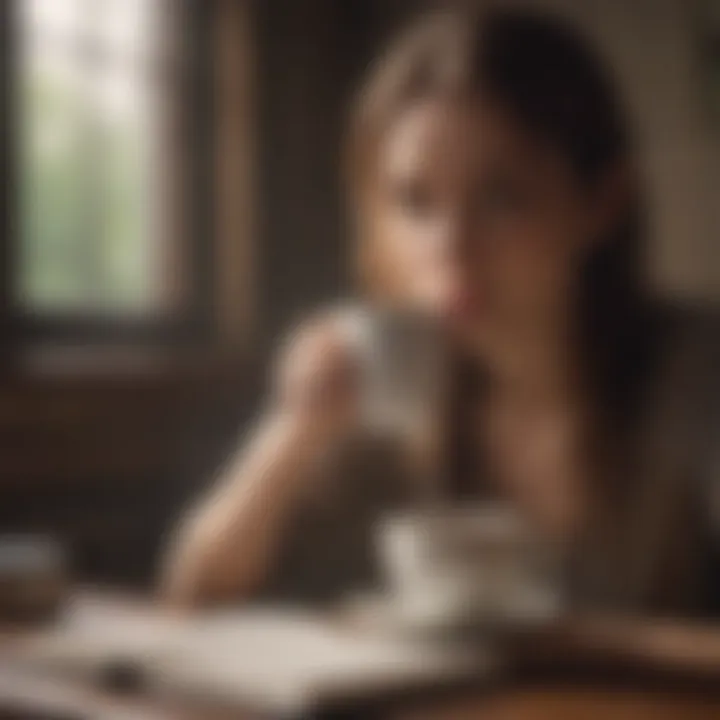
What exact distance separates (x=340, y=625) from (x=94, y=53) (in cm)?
46

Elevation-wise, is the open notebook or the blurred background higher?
the blurred background

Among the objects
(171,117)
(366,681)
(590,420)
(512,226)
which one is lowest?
(366,681)

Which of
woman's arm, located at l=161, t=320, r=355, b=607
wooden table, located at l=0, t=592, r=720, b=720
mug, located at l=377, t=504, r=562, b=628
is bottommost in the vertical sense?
wooden table, located at l=0, t=592, r=720, b=720

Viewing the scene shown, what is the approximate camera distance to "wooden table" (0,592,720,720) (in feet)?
2.92

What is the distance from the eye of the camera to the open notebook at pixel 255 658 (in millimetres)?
892

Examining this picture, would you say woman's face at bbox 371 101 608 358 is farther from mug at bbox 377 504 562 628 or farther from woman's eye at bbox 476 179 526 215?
mug at bbox 377 504 562 628

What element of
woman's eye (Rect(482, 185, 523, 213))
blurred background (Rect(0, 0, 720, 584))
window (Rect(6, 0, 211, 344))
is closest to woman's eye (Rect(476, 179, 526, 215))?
woman's eye (Rect(482, 185, 523, 213))

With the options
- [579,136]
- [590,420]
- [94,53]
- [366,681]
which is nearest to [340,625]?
[366,681]

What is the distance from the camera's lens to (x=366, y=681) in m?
0.89

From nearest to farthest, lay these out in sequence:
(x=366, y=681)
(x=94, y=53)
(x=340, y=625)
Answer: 1. (x=366, y=681)
2. (x=340, y=625)
3. (x=94, y=53)

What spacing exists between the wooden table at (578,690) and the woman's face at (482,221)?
203mm

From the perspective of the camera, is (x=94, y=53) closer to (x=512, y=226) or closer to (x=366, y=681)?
(x=512, y=226)

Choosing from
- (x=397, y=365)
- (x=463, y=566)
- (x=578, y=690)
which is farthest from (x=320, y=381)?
(x=578, y=690)

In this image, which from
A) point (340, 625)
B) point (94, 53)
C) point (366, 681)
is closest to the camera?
point (366, 681)
